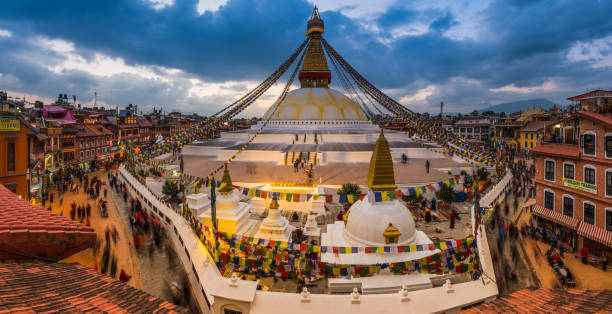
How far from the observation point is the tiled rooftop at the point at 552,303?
2.62 m

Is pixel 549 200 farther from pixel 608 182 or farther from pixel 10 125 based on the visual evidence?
pixel 10 125

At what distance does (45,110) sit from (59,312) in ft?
88.8

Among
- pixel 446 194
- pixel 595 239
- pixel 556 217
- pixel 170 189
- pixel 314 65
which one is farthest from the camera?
pixel 314 65

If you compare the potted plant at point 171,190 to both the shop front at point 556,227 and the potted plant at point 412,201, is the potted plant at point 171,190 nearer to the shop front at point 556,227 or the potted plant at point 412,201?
the potted plant at point 412,201

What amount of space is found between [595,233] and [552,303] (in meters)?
7.38

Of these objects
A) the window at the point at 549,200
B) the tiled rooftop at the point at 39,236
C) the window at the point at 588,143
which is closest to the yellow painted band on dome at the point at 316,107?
the window at the point at 549,200

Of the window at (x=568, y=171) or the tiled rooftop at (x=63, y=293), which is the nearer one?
the tiled rooftop at (x=63, y=293)

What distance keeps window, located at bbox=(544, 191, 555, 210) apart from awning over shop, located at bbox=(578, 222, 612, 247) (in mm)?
1216

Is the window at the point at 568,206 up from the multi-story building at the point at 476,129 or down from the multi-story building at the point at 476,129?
down

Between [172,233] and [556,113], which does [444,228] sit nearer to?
[172,233]

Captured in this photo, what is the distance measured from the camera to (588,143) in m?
8.34

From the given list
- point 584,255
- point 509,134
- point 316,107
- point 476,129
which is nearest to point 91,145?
point 316,107

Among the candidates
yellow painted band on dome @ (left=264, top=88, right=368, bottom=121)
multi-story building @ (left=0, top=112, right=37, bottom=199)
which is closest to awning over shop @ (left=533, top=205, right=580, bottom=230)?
yellow painted band on dome @ (left=264, top=88, right=368, bottom=121)

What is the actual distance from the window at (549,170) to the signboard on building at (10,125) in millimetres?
17460
